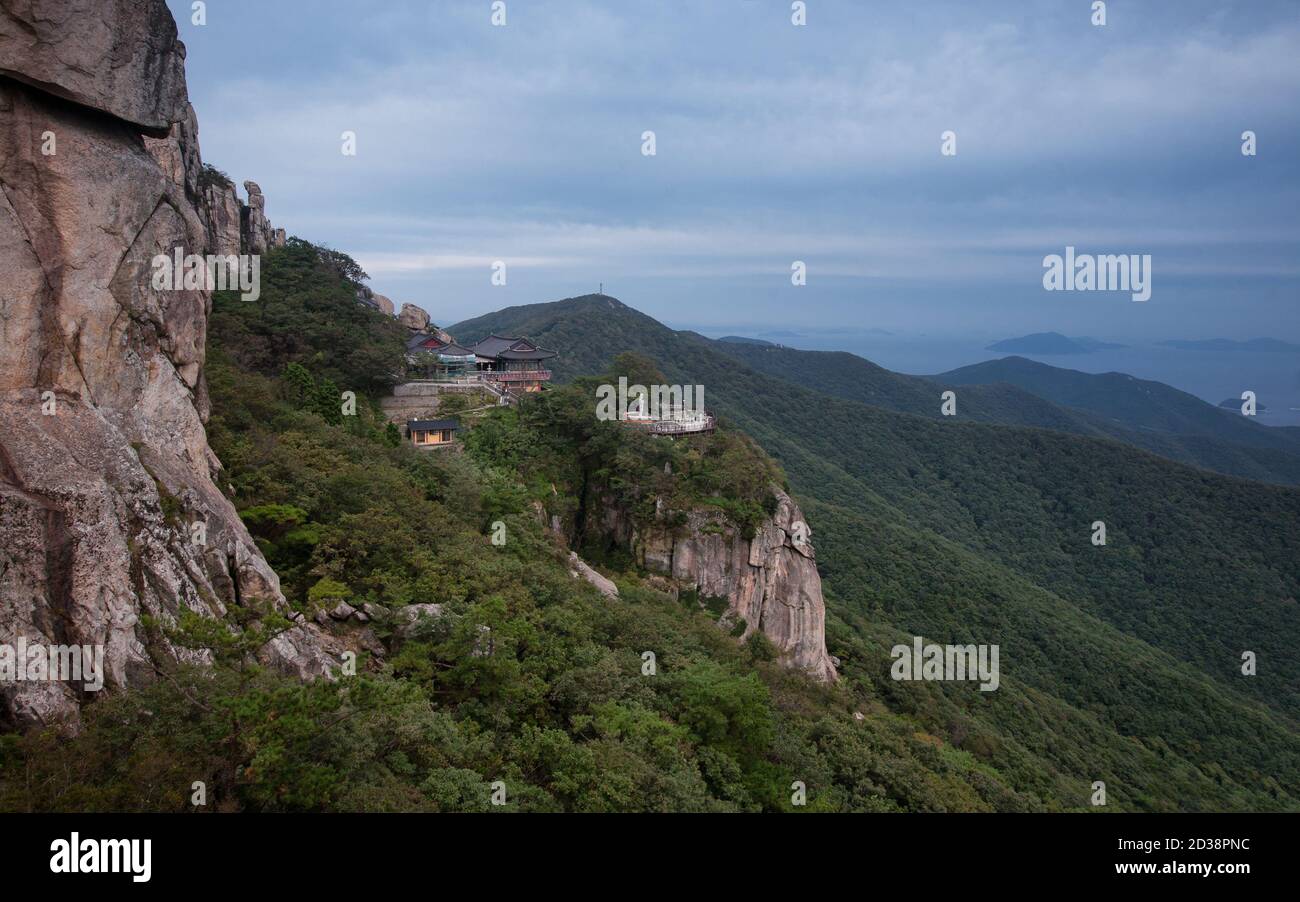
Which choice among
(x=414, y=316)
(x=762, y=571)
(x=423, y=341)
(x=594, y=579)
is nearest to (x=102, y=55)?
(x=594, y=579)

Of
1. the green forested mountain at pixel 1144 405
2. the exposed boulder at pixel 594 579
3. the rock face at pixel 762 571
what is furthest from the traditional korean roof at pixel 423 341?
the green forested mountain at pixel 1144 405

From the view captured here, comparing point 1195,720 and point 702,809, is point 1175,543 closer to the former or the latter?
point 1195,720

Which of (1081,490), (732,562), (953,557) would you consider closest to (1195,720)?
(953,557)

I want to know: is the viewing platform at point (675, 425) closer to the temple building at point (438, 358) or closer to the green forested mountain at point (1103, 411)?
the temple building at point (438, 358)

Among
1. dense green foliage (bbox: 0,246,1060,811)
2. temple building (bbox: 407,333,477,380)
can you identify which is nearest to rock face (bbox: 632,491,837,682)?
dense green foliage (bbox: 0,246,1060,811)

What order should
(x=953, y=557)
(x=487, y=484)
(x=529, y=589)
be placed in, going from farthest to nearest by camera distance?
1. (x=953, y=557)
2. (x=487, y=484)
3. (x=529, y=589)
